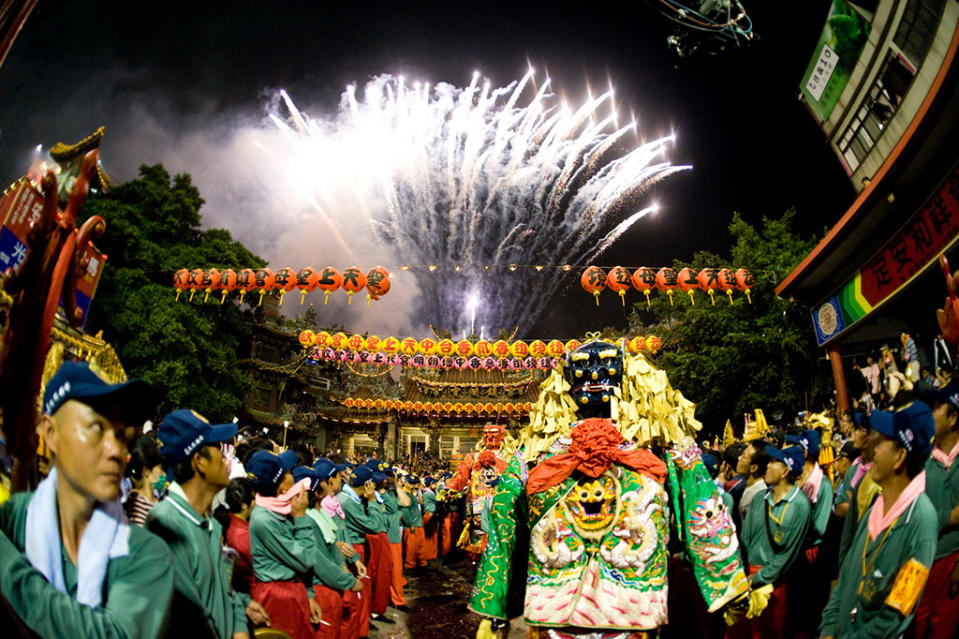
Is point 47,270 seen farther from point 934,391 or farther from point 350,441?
point 350,441

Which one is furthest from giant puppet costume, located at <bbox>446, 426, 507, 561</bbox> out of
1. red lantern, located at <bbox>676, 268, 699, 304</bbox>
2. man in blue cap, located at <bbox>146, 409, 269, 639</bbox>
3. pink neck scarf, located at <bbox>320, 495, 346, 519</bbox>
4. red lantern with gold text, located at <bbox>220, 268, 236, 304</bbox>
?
red lantern with gold text, located at <bbox>220, 268, 236, 304</bbox>

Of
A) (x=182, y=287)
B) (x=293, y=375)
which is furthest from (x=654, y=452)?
(x=293, y=375)

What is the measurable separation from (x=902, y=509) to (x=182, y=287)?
16.8 metres

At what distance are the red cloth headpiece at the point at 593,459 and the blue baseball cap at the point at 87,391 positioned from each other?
1874 millimetres

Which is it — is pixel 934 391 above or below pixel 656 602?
above

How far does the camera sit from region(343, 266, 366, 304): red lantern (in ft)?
46.2

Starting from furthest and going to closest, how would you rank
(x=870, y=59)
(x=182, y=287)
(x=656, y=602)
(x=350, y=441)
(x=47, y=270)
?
1. (x=350, y=441)
2. (x=182, y=287)
3. (x=870, y=59)
4. (x=656, y=602)
5. (x=47, y=270)

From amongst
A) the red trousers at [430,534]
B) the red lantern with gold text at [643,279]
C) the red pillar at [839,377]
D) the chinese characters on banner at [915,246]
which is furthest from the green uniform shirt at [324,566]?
the red pillar at [839,377]

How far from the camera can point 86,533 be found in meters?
1.40

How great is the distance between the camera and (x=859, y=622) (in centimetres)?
240

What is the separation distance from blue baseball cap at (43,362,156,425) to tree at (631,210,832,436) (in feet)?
56.1

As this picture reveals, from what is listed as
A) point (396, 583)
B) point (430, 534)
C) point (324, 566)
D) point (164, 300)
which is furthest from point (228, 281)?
point (324, 566)

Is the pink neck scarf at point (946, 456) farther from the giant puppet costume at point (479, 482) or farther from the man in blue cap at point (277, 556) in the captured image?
the giant puppet costume at point (479, 482)

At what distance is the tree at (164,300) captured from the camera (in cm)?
1705
